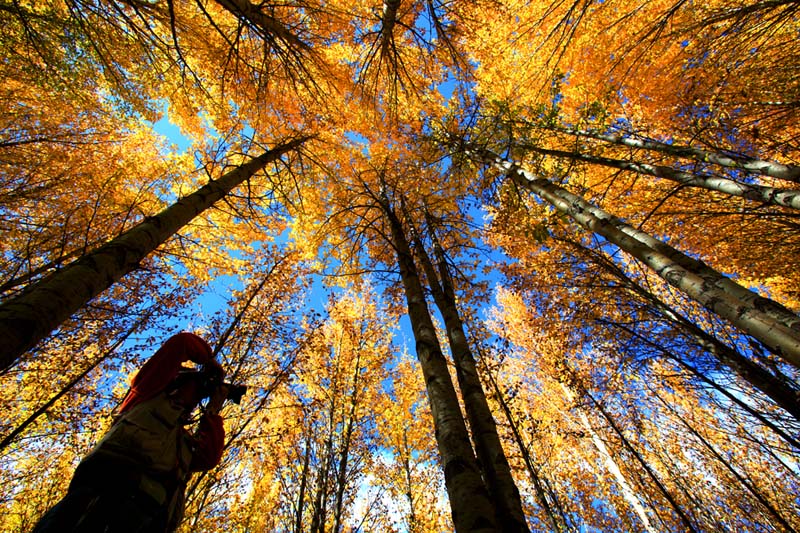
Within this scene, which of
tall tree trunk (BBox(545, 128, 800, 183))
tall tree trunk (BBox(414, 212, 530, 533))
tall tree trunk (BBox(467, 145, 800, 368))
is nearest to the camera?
tall tree trunk (BBox(467, 145, 800, 368))

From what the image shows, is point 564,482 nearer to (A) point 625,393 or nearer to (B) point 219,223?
(A) point 625,393

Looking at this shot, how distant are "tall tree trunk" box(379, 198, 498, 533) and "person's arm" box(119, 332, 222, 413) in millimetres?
1828

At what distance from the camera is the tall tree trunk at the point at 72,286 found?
4.64ft

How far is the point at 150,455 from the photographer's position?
6.30 ft

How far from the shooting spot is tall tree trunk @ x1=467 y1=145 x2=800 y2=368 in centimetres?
188

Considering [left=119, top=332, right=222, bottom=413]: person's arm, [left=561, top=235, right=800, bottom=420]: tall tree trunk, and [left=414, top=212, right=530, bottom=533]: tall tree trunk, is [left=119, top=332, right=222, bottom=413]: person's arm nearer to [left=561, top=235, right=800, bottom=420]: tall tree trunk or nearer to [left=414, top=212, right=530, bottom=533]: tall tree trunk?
[left=414, top=212, right=530, bottom=533]: tall tree trunk

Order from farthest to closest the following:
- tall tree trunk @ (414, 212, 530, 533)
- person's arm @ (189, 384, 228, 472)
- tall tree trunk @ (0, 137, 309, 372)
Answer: person's arm @ (189, 384, 228, 472) < tall tree trunk @ (414, 212, 530, 533) < tall tree trunk @ (0, 137, 309, 372)

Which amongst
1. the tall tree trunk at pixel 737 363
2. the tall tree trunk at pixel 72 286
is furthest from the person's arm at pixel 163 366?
the tall tree trunk at pixel 737 363

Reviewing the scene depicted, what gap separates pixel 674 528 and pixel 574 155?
15272mm

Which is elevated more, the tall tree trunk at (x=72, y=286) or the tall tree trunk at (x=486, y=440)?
the tall tree trunk at (x=72, y=286)

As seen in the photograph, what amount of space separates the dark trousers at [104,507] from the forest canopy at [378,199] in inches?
78.8

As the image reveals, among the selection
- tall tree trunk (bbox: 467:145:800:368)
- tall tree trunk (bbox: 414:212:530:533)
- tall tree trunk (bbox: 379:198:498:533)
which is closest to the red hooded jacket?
tall tree trunk (bbox: 379:198:498:533)

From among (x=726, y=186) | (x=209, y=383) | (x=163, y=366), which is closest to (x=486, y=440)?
(x=209, y=383)

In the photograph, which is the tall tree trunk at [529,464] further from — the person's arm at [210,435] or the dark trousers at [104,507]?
the dark trousers at [104,507]
